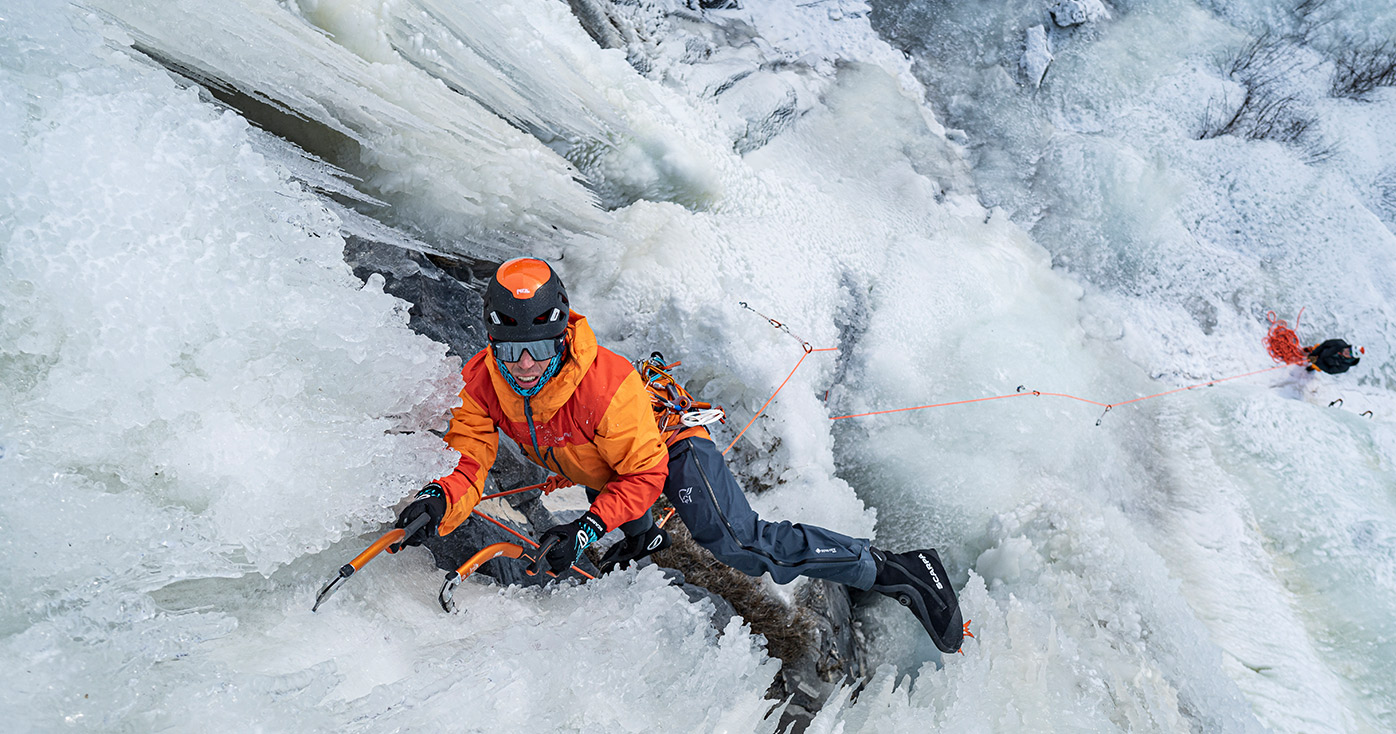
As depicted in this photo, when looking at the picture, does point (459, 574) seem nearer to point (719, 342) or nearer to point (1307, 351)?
point (719, 342)

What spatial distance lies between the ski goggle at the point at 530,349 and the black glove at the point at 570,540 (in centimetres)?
57

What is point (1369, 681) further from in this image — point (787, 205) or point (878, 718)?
point (787, 205)

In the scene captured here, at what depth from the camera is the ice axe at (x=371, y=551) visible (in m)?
2.03

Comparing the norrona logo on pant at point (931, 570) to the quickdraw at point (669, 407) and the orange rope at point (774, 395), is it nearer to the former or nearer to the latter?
the orange rope at point (774, 395)

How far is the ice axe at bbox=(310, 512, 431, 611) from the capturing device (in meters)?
2.03

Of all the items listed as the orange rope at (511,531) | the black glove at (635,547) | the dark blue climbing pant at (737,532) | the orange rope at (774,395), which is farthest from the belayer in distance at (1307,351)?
the orange rope at (511,531)

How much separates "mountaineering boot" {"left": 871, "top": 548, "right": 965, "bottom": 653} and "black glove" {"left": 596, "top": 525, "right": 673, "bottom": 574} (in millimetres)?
958

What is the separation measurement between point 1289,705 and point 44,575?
484 centimetres

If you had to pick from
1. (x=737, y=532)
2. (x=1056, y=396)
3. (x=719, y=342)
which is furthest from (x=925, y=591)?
(x=1056, y=396)

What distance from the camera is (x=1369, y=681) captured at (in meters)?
3.79

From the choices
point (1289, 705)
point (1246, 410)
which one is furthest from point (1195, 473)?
point (1289, 705)

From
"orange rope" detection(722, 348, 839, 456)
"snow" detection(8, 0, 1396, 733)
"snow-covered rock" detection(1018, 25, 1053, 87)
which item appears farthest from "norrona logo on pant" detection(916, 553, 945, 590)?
"snow-covered rock" detection(1018, 25, 1053, 87)

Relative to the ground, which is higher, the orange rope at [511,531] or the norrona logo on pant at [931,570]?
the norrona logo on pant at [931,570]

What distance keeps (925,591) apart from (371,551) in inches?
90.2
